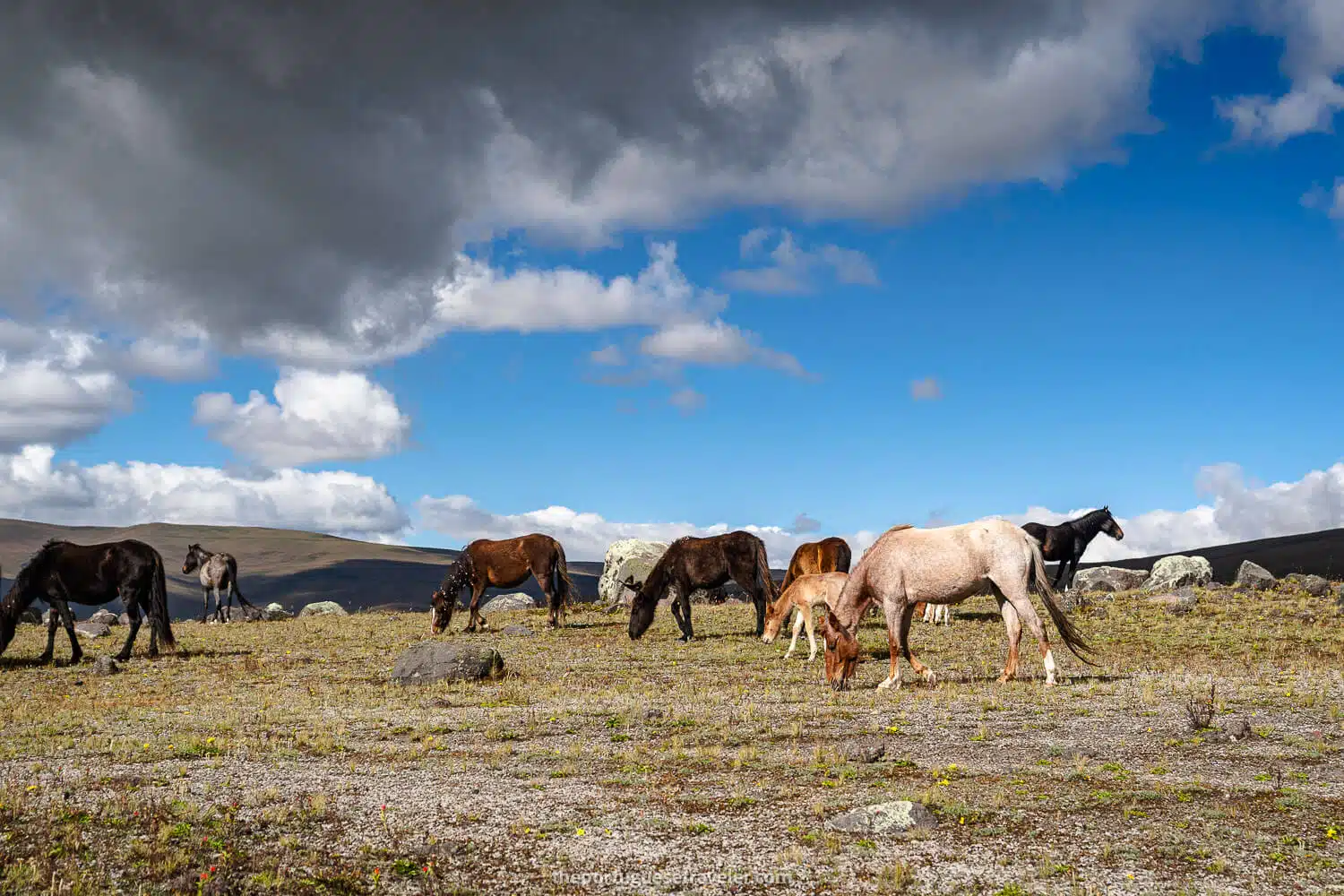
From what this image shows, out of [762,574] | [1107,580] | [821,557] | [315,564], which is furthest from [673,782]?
[315,564]

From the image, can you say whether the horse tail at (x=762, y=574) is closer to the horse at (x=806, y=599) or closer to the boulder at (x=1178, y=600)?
the horse at (x=806, y=599)

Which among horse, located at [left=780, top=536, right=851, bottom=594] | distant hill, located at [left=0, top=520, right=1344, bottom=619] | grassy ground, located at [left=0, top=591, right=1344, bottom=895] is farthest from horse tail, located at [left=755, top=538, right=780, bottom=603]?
distant hill, located at [left=0, top=520, right=1344, bottom=619]

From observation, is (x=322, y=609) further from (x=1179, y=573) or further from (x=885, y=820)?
(x=885, y=820)

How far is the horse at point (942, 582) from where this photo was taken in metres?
16.2

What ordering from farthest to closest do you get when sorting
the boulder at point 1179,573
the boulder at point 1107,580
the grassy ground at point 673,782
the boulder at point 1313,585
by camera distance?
the boulder at point 1107,580 → the boulder at point 1179,573 → the boulder at point 1313,585 → the grassy ground at point 673,782

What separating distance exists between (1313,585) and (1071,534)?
820 cm

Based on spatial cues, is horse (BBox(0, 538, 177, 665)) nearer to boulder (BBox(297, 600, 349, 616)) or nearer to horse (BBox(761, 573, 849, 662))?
horse (BBox(761, 573, 849, 662))

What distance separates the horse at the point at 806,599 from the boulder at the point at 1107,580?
2378 centimetres

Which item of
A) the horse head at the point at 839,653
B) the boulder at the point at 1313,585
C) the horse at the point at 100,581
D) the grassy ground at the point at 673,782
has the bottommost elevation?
the grassy ground at the point at 673,782

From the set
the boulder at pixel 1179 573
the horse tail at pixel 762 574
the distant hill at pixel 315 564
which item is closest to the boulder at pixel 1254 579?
the boulder at pixel 1179 573

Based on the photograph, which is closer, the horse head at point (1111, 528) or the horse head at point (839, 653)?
the horse head at point (839, 653)

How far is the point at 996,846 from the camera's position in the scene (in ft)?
25.4

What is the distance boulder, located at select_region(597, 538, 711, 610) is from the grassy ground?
78.5 ft

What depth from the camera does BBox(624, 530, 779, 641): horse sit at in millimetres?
26469
